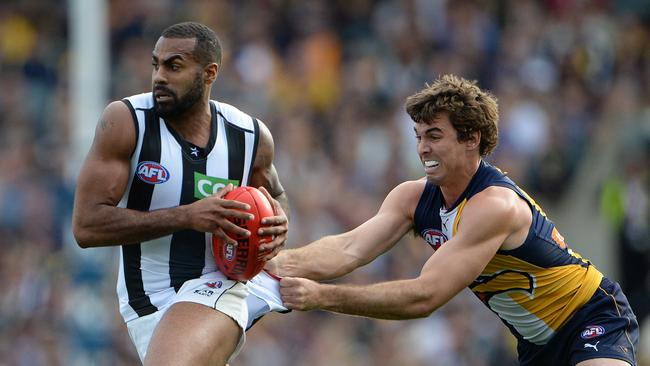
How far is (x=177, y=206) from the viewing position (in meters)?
7.04

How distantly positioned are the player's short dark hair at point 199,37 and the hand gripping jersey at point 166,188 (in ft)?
1.27

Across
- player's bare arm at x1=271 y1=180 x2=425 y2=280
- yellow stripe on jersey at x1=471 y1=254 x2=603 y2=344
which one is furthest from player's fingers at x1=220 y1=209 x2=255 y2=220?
yellow stripe on jersey at x1=471 y1=254 x2=603 y2=344

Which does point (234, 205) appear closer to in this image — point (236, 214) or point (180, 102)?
point (236, 214)

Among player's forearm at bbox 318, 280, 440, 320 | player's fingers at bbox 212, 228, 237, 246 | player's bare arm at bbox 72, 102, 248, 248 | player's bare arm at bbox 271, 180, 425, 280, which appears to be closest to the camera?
player's forearm at bbox 318, 280, 440, 320

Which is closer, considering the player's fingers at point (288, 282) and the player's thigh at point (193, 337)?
the player's fingers at point (288, 282)

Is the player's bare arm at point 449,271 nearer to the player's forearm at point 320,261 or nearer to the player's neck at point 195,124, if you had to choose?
the player's forearm at point 320,261

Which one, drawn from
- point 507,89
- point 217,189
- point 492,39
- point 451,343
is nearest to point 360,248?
point 217,189

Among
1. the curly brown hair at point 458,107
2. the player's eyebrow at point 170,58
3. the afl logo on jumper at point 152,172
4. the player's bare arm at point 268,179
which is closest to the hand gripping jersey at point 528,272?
the curly brown hair at point 458,107

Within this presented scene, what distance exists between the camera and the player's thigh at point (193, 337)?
664cm

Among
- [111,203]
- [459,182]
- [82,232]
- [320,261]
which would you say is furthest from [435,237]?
[82,232]

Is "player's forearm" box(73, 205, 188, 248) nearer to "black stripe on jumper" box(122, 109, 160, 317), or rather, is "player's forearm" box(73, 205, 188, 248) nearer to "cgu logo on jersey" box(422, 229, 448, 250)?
"black stripe on jumper" box(122, 109, 160, 317)

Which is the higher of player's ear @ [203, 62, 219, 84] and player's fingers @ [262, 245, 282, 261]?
player's ear @ [203, 62, 219, 84]

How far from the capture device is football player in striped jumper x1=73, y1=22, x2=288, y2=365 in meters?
6.80

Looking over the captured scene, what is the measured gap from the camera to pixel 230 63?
1529 centimetres
